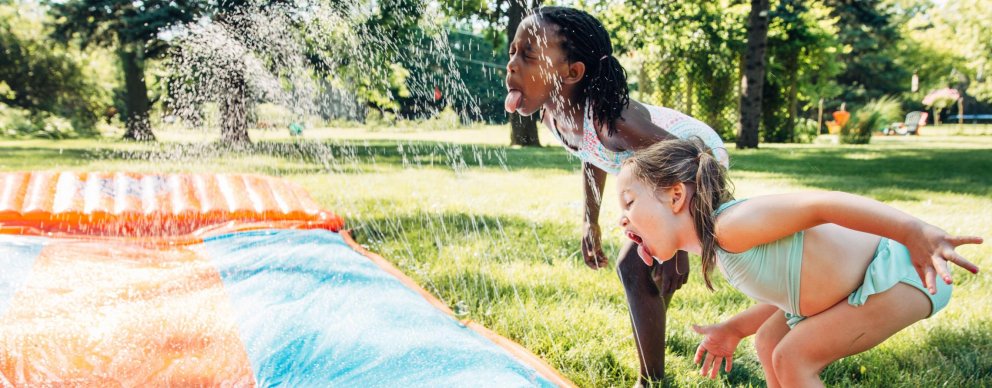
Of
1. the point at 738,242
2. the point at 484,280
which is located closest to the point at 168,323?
the point at 484,280

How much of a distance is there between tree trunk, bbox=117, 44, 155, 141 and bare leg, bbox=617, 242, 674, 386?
46.0 feet

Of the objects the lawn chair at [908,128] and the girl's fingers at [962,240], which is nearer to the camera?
the girl's fingers at [962,240]

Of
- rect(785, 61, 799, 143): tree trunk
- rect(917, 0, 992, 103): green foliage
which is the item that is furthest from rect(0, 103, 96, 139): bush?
rect(917, 0, 992, 103): green foliage

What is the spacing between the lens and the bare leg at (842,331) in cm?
159

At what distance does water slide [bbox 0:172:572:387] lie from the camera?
86.2 inches

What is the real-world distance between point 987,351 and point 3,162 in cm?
1107

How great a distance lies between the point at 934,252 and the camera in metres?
1.36

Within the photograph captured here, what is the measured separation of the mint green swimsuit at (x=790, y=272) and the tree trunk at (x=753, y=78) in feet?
37.3

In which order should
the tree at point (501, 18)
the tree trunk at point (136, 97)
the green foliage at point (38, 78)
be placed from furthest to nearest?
the green foliage at point (38, 78) → the tree trunk at point (136, 97) → the tree at point (501, 18)

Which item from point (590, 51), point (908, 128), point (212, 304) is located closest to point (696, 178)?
point (590, 51)

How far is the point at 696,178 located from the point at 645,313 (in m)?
0.66

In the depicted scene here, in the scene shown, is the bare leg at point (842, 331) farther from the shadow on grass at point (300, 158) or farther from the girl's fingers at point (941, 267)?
the shadow on grass at point (300, 158)

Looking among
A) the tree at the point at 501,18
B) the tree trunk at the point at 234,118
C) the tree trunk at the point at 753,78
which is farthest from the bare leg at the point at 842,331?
the tree trunk at the point at 234,118

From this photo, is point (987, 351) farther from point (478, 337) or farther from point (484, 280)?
point (484, 280)
